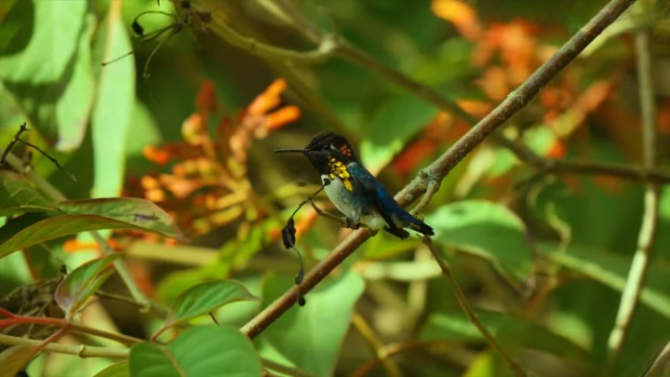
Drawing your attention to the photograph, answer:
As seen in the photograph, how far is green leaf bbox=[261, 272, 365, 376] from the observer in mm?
928

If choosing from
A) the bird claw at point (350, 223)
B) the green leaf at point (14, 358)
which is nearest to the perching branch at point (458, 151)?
the bird claw at point (350, 223)

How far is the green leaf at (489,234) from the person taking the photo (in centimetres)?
105

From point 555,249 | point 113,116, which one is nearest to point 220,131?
point 113,116

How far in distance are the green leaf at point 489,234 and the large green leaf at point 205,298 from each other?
1.31 feet

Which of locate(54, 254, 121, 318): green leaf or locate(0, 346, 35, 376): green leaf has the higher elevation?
locate(54, 254, 121, 318): green leaf

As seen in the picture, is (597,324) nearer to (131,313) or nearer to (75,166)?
(75,166)

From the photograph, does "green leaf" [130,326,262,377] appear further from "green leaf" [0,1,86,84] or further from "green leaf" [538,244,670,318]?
"green leaf" [538,244,670,318]

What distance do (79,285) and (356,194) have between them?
0.78ft

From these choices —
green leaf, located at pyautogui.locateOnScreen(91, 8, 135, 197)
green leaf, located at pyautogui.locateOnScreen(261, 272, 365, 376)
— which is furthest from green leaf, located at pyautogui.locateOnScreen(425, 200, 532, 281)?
green leaf, located at pyautogui.locateOnScreen(91, 8, 135, 197)

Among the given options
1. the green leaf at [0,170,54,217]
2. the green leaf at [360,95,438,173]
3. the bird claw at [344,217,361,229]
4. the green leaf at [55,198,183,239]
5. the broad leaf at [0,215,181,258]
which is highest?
the green leaf at [360,95,438,173]

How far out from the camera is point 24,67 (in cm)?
96

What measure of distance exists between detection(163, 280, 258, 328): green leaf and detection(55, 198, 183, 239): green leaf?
0.19 feet

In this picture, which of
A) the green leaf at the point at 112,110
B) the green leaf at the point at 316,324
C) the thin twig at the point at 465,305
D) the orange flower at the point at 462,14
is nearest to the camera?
the thin twig at the point at 465,305

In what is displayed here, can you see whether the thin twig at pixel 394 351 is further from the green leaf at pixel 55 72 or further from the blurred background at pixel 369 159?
the green leaf at pixel 55 72
